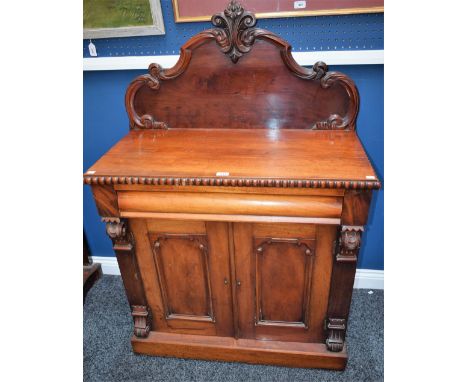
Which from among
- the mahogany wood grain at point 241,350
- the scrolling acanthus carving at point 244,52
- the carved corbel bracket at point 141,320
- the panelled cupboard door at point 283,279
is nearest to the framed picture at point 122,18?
the scrolling acanthus carving at point 244,52

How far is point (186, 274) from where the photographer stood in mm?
1506

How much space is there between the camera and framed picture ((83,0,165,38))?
158cm

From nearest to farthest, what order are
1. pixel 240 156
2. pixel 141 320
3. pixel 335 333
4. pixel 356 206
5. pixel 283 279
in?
pixel 356 206 → pixel 240 156 → pixel 283 279 → pixel 335 333 → pixel 141 320

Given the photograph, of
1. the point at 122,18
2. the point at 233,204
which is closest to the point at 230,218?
the point at 233,204

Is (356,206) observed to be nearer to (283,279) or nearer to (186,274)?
(283,279)

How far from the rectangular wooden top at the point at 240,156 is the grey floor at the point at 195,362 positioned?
1025 mm

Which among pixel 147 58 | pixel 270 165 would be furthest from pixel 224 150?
pixel 147 58

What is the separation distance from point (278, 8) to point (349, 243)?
1.04m

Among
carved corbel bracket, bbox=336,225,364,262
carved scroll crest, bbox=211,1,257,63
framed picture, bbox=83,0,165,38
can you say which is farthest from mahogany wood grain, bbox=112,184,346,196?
framed picture, bbox=83,0,165,38

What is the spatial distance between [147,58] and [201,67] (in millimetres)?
305

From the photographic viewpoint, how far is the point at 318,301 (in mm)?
1485

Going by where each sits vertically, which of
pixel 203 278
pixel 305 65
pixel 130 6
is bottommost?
pixel 203 278

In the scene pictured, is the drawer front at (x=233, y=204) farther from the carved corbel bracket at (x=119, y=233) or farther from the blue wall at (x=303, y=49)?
the blue wall at (x=303, y=49)

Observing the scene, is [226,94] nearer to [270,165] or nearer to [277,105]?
[277,105]
